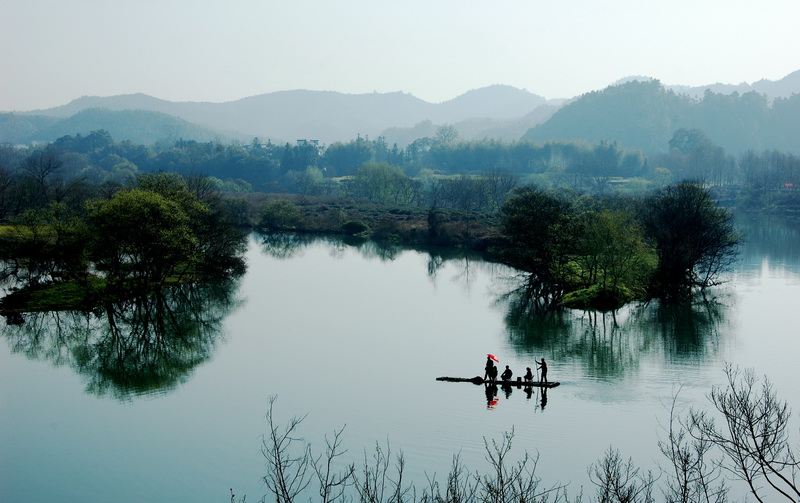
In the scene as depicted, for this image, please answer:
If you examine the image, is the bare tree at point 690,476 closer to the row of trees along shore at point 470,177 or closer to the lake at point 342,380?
the lake at point 342,380

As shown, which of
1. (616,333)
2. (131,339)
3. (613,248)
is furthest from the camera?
(613,248)

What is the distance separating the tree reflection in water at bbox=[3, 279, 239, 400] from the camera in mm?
30047

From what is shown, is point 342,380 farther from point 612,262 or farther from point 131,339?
point 612,262

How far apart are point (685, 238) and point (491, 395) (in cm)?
3011

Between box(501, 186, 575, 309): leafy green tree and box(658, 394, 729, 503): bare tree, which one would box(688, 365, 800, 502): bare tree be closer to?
box(658, 394, 729, 503): bare tree

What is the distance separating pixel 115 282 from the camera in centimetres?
4669

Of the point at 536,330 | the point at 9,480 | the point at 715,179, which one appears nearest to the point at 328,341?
the point at 536,330

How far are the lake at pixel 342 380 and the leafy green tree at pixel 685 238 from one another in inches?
125

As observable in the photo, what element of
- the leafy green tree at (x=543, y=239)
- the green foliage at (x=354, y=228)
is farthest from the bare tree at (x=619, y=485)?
the green foliage at (x=354, y=228)

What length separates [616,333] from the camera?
37.4 meters

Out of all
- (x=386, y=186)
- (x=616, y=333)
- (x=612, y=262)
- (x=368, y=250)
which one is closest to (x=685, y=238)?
(x=612, y=262)

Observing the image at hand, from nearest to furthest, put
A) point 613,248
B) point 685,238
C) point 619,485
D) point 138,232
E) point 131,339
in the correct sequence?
point 619,485 < point 131,339 < point 138,232 < point 613,248 < point 685,238

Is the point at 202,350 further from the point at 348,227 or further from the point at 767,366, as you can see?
the point at 348,227

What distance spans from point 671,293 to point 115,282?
3719 cm
